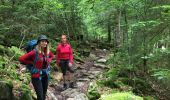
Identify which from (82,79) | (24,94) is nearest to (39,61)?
(24,94)

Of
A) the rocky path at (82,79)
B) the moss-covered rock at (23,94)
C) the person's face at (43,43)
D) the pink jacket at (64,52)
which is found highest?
the person's face at (43,43)

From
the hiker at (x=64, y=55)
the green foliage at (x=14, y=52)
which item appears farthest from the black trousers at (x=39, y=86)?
the green foliage at (x=14, y=52)

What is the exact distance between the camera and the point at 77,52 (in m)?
21.0

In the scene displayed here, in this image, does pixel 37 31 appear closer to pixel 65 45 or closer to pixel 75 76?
pixel 75 76

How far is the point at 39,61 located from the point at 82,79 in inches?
286

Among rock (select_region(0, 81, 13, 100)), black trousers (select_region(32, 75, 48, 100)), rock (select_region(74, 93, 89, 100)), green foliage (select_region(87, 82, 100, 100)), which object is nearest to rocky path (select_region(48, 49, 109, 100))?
rock (select_region(74, 93, 89, 100))

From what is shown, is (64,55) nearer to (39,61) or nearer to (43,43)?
(39,61)

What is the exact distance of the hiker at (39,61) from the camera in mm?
7078

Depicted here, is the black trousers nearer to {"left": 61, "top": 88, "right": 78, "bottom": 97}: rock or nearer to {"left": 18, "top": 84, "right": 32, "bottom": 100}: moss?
{"left": 18, "top": 84, "right": 32, "bottom": 100}: moss

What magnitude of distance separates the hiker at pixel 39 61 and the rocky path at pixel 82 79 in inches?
109

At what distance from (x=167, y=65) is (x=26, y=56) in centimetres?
905

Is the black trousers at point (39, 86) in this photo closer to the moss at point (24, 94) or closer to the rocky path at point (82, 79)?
the moss at point (24, 94)

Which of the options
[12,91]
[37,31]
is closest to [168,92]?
[37,31]

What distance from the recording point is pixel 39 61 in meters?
7.20
